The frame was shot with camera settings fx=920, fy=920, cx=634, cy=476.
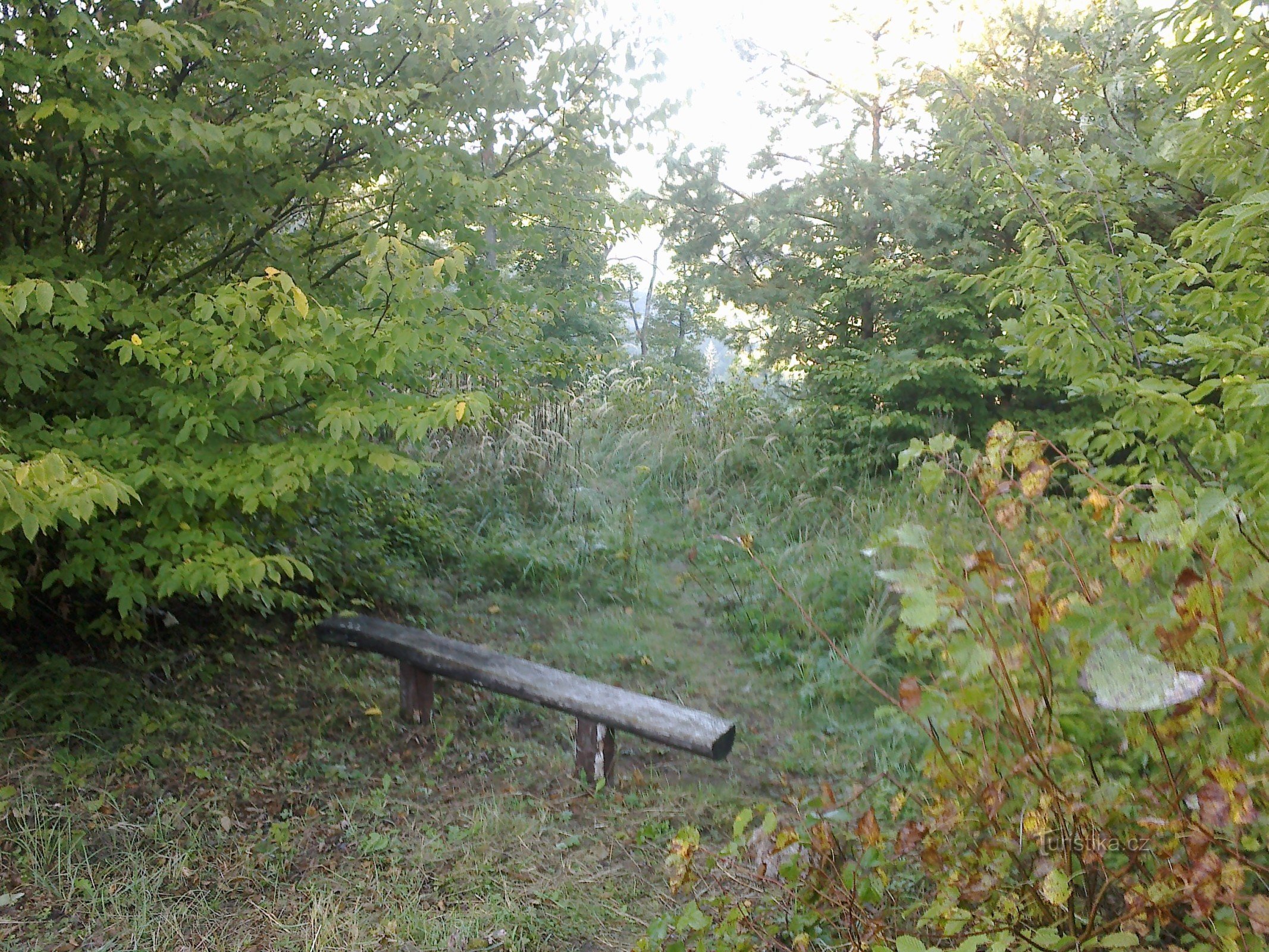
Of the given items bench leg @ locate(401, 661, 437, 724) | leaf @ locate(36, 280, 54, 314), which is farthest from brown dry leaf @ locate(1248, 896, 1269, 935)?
bench leg @ locate(401, 661, 437, 724)

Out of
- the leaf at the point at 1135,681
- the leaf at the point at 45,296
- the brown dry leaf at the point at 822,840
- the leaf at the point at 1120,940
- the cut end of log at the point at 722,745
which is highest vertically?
the leaf at the point at 45,296

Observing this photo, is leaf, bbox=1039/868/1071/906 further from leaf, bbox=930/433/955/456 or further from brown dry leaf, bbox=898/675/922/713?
leaf, bbox=930/433/955/456

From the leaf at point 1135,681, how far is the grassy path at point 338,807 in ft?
6.51

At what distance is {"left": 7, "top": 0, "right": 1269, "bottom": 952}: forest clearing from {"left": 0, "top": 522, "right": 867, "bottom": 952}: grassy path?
0.06 ft

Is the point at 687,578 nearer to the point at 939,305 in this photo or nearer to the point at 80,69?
the point at 939,305

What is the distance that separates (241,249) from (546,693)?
7.51 ft

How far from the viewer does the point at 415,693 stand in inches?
169

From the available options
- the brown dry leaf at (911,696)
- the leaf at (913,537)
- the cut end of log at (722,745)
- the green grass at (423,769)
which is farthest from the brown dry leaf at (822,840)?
the cut end of log at (722,745)

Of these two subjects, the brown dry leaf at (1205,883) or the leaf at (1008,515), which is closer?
the brown dry leaf at (1205,883)

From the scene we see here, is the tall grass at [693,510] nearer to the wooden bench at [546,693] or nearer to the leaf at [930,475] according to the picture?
the wooden bench at [546,693]

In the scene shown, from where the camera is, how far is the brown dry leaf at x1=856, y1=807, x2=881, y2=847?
2.03 meters

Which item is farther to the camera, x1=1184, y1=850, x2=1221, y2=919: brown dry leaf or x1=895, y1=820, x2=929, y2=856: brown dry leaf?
x1=895, y1=820, x2=929, y2=856: brown dry leaf

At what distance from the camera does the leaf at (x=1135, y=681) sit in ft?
4.49

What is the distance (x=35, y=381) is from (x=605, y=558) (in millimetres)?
3997
